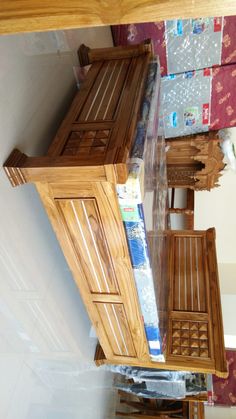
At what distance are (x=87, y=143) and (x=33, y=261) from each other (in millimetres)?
345

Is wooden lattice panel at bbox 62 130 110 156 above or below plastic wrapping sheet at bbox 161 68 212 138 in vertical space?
below

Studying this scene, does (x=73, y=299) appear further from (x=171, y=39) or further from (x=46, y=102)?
(x=171, y=39)

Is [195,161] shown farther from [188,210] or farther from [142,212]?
[142,212]

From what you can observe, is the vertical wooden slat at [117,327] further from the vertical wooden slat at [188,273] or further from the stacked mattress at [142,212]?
the vertical wooden slat at [188,273]

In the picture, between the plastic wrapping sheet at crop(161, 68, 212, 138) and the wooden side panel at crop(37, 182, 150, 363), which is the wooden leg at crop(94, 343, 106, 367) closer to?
the wooden side panel at crop(37, 182, 150, 363)

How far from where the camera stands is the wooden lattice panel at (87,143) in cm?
72

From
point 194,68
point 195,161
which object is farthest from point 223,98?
point 195,161

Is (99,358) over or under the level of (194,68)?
under

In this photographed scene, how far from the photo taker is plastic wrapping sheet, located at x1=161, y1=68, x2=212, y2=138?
1.79 metres

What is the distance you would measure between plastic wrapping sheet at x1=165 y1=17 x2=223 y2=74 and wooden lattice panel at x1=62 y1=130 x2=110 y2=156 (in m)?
1.09

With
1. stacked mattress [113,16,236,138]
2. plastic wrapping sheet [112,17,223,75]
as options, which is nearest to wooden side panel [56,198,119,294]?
stacked mattress [113,16,236,138]

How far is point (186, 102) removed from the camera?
190cm

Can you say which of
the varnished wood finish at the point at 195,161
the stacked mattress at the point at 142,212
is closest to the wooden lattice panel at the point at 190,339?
the stacked mattress at the point at 142,212

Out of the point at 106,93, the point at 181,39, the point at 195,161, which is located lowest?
the point at 106,93
